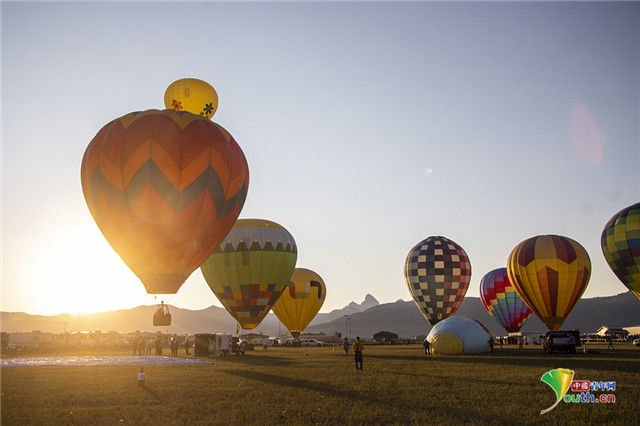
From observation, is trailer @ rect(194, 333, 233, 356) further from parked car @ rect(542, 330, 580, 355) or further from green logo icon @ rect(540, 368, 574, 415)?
green logo icon @ rect(540, 368, 574, 415)

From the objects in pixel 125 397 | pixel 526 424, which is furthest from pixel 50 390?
pixel 526 424

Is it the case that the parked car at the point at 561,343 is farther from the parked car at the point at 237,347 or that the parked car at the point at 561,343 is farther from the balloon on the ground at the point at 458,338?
the parked car at the point at 237,347

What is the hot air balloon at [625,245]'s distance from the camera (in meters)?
37.4

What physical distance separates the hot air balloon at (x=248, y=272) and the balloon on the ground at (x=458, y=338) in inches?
501

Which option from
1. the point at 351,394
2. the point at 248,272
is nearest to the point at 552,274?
the point at 248,272

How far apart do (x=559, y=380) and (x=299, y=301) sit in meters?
39.2

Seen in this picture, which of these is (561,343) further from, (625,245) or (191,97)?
(191,97)

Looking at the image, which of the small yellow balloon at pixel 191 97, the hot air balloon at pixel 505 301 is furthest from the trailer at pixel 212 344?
the hot air balloon at pixel 505 301

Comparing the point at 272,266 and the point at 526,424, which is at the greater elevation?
the point at 272,266

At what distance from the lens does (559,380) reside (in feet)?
52.2

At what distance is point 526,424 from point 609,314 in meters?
200

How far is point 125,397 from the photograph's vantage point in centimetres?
1356

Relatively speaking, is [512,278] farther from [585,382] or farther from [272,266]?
[585,382]

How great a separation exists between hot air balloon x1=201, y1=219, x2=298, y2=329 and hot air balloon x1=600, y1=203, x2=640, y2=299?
25.4 meters
